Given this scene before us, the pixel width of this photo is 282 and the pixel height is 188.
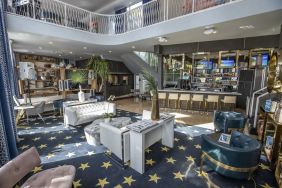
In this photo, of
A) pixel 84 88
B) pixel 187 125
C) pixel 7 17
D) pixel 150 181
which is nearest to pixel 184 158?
pixel 150 181

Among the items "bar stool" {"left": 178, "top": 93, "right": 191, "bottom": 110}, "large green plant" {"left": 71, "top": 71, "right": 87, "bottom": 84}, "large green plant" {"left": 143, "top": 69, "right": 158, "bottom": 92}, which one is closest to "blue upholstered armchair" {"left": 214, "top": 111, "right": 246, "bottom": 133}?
"large green plant" {"left": 143, "top": 69, "right": 158, "bottom": 92}

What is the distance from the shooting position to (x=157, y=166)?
8.39 ft

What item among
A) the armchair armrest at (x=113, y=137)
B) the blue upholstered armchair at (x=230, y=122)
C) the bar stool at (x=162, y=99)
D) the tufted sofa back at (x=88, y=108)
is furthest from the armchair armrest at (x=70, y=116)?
the bar stool at (x=162, y=99)

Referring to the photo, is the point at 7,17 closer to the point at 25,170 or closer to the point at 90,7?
the point at 25,170

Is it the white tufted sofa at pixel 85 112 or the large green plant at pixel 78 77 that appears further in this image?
the large green plant at pixel 78 77

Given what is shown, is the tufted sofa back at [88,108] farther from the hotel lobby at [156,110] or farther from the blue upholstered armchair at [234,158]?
the blue upholstered armchair at [234,158]

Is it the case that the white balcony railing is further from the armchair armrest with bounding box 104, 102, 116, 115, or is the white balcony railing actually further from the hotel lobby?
the armchair armrest with bounding box 104, 102, 116, 115

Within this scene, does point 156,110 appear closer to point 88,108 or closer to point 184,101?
point 88,108

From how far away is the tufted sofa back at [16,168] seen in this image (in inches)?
56.0

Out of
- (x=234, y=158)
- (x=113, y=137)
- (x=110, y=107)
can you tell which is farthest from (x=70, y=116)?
(x=234, y=158)

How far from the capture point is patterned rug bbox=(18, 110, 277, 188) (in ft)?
7.08

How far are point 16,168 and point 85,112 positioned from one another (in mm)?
3095

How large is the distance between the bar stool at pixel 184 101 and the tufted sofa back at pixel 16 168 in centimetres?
559

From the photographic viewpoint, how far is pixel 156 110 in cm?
288
